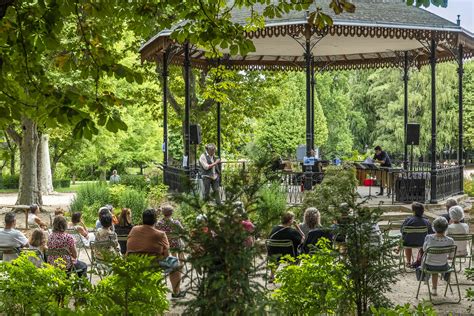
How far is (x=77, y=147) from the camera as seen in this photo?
39.8 meters

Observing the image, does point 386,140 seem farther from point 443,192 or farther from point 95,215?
point 95,215

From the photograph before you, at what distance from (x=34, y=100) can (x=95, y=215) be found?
12.2 m

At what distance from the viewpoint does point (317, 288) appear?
6914mm

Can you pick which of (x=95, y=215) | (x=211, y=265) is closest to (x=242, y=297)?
(x=211, y=265)

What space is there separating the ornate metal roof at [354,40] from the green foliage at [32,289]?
6.18 m

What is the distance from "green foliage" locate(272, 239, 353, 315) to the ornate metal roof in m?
5.41

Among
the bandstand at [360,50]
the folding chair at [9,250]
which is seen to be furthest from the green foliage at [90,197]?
the folding chair at [9,250]

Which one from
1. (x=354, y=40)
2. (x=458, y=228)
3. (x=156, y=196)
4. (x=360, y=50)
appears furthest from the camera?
(x=360, y=50)

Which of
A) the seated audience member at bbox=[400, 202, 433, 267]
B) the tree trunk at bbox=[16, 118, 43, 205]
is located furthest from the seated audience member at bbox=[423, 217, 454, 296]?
the tree trunk at bbox=[16, 118, 43, 205]

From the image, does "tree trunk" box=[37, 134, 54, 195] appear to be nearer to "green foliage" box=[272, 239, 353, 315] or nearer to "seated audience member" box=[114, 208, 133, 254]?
"seated audience member" box=[114, 208, 133, 254]

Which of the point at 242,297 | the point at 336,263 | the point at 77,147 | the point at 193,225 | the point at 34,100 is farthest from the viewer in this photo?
the point at 77,147

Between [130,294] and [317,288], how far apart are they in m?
1.73

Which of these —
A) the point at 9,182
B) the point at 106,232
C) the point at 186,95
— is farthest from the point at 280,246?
the point at 9,182

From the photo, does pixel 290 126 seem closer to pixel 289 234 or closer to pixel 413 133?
pixel 413 133
